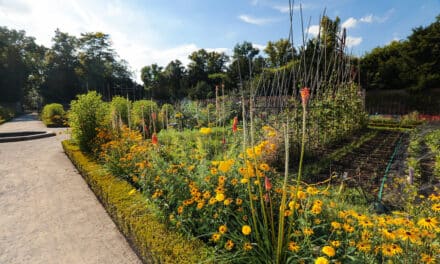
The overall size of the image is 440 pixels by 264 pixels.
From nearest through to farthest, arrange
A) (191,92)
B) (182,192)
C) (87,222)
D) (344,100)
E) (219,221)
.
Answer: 1. (219,221)
2. (182,192)
3. (87,222)
4. (344,100)
5. (191,92)

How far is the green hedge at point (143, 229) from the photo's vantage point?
1589 mm

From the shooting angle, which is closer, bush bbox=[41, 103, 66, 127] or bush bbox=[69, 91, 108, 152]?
bush bbox=[69, 91, 108, 152]

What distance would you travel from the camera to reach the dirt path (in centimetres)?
208

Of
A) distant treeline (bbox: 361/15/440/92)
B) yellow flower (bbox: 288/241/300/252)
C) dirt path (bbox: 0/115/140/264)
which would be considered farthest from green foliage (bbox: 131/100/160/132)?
distant treeline (bbox: 361/15/440/92)

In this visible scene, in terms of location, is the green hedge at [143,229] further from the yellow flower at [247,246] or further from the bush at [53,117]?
the bush at [53,117]

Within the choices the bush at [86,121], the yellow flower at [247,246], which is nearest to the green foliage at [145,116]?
the bush at [86,121]

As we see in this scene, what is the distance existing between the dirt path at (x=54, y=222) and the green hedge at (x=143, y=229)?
0.51ft

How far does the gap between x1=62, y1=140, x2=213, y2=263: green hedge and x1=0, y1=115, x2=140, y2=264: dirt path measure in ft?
0.51

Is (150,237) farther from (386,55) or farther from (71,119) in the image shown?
(386,55)

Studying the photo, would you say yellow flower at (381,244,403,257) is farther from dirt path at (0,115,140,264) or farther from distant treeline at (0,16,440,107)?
distant treeline at (0,16,440,107)

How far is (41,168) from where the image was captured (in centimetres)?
470

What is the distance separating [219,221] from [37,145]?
7.98m

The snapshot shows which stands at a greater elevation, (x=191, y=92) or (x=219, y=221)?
(x=191, y=92)

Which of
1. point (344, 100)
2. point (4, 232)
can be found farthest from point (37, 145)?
point (344, 100)
